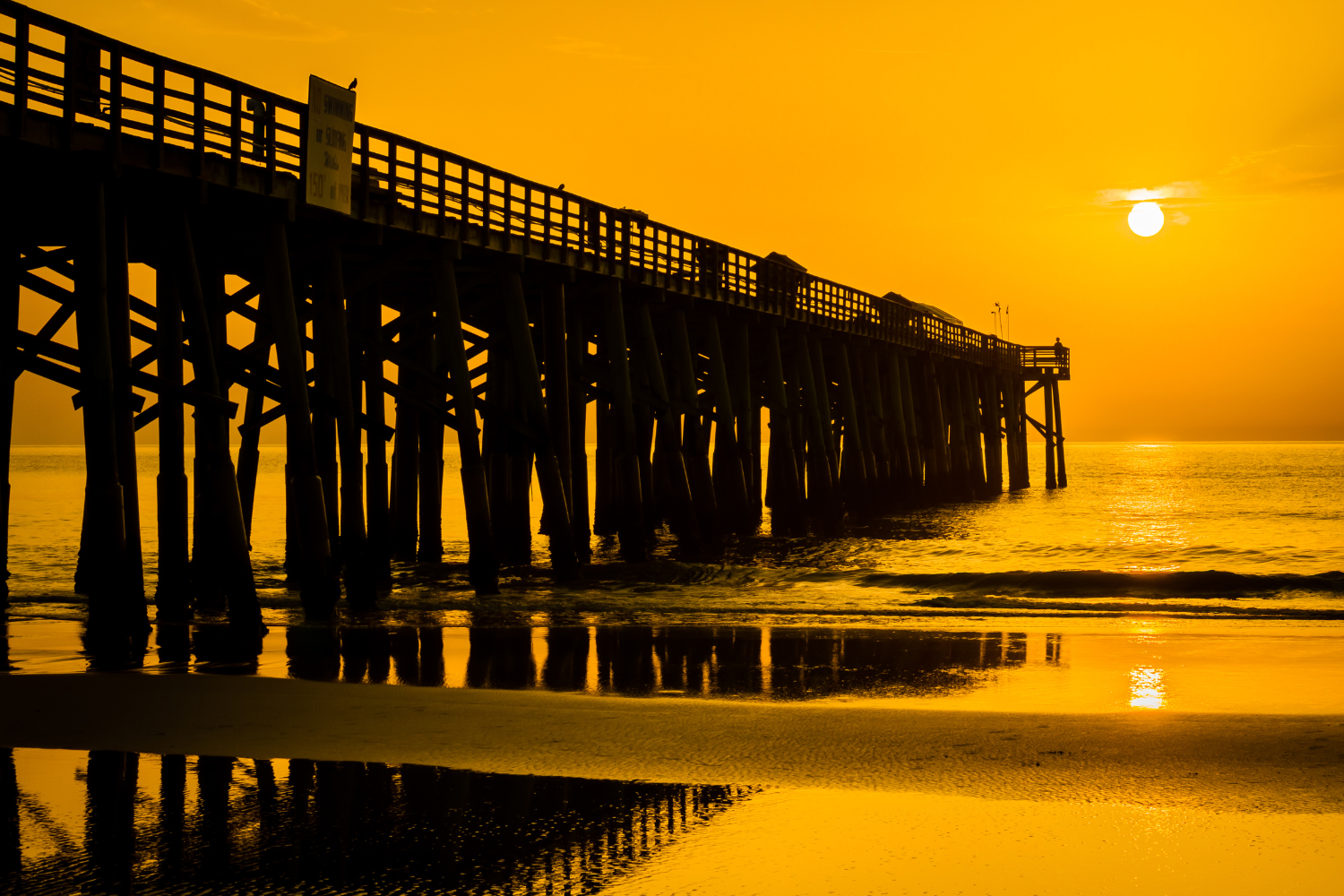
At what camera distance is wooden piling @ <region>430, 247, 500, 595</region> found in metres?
14.3

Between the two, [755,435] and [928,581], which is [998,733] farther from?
[755,435]

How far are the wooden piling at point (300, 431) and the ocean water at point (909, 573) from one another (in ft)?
4.93

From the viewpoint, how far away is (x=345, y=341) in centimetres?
1326

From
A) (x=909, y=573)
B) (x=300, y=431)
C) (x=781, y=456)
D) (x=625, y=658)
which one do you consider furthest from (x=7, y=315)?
(x=781, y=456)

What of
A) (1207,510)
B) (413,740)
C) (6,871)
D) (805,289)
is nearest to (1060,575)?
(805,289)

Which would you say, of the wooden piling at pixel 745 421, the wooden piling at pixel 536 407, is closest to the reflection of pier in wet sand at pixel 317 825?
the wooden piling at pixel 536 407

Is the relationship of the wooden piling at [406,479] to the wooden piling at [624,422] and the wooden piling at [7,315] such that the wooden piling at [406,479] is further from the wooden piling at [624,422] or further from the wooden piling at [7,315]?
the wooden piling at [7,315]

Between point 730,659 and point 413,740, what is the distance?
4.16m

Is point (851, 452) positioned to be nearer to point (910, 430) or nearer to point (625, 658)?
point (910, 430)

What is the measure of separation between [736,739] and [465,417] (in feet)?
27.8

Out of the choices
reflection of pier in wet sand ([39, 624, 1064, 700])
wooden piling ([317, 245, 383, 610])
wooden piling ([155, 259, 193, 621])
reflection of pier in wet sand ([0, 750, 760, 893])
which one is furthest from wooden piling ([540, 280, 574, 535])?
reflection of pier in wet sand ([0, 750, 760, 893])

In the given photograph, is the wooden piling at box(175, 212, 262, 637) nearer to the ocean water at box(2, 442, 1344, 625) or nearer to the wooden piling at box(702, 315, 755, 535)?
the ocean water at box(2, 442, 1344, 625)

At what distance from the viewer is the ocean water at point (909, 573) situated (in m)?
14.5

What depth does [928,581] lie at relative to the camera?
17.7 metres
